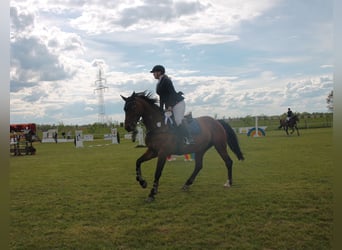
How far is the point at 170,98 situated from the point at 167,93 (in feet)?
0.45

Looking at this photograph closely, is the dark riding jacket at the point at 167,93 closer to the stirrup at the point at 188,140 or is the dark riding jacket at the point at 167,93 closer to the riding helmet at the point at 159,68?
the riding helmet at the point at 159,68

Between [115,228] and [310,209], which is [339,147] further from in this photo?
[115,228]

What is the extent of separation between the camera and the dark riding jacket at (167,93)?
15.9 ft

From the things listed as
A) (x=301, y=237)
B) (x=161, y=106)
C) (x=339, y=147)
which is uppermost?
(x=161, y=106)

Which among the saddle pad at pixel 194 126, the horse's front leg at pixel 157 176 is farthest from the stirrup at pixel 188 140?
the horse's front leg at pixel 157 176

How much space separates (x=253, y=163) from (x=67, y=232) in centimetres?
628

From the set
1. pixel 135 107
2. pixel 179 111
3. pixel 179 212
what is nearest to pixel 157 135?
pixel 179 111

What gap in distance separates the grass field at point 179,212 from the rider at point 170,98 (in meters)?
1.17

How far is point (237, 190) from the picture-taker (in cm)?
589

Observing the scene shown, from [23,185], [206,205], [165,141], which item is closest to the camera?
[206,205]

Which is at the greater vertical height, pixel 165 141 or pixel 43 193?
pixel 165 141

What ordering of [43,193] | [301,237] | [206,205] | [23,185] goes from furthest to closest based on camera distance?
[23,185], [43,193], [206,205], [301,237]

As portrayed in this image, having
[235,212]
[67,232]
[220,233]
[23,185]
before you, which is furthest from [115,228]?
[23,185]

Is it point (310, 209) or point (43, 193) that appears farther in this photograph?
point (43, 193)
